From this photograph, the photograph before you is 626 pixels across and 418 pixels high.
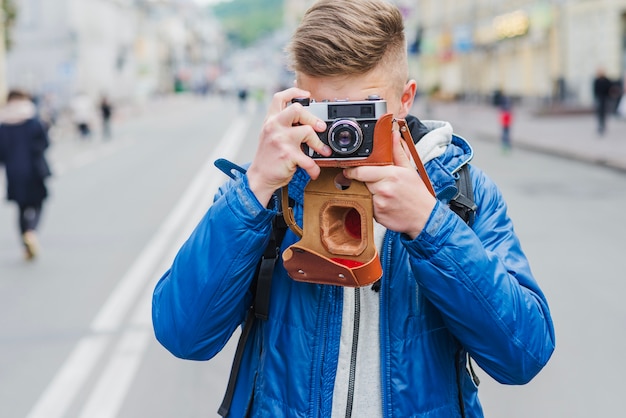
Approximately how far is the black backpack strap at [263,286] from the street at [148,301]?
8.70ft

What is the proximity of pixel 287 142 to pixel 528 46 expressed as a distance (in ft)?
137

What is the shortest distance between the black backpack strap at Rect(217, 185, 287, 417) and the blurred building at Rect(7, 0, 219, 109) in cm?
3303

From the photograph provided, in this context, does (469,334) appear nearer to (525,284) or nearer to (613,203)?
(525,284)

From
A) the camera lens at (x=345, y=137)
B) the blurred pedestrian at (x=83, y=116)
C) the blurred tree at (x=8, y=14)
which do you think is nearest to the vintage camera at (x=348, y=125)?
the camera lens at (x=345, y=137)

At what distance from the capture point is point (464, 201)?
183 centimetres

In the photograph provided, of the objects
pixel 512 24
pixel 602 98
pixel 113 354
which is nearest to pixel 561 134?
pixel 602 98

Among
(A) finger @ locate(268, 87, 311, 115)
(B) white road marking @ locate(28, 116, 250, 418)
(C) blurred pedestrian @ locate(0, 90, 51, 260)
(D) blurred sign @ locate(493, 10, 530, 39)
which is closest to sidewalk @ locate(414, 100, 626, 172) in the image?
(D) blurred sign @ locate(493, 10, 530, 39)

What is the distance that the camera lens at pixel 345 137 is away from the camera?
1.61 meters

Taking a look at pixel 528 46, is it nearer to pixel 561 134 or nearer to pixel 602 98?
pixel 561 134

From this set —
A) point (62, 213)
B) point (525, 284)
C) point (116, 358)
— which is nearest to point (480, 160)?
point (62, 213)

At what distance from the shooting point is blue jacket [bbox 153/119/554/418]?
169cm

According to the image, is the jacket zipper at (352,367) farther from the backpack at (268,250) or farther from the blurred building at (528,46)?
the blurred building at (528,46)

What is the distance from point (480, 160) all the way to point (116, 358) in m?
14.2

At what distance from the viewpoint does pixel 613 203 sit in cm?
1177
